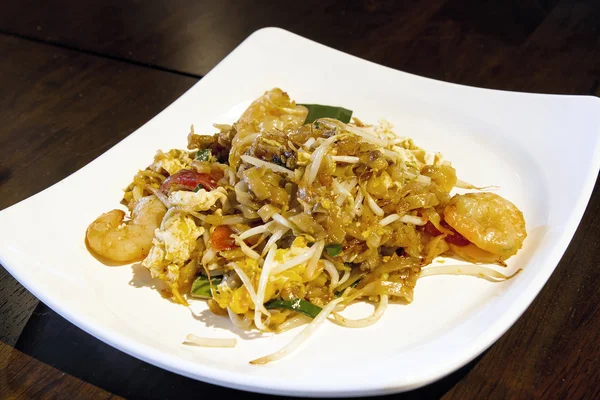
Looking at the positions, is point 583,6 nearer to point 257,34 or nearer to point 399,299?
point 257,34

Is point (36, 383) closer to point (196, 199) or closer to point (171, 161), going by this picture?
point (196, 199)

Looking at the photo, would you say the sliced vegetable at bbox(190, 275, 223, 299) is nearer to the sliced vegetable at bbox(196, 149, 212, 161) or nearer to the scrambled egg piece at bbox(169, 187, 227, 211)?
the scrambled egg piece at bbox(169, 187, 227, 211)

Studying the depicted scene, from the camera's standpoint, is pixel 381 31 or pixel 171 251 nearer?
pixel 171 251

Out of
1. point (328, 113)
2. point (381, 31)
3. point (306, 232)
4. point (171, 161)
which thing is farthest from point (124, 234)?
point (381, 31)

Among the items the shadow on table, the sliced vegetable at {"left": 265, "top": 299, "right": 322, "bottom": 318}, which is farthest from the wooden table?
the sliced vegetable at {"left": 265, "top": 299, "right": 322, "bottom": 318}

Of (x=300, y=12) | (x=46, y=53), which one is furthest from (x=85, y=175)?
(x=300, y=12)

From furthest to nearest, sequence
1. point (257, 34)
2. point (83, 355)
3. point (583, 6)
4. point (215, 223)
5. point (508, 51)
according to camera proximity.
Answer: point (583, 6) → point (508, 51) → point (257, 34) → point (215, 223) → point (83, 355)
